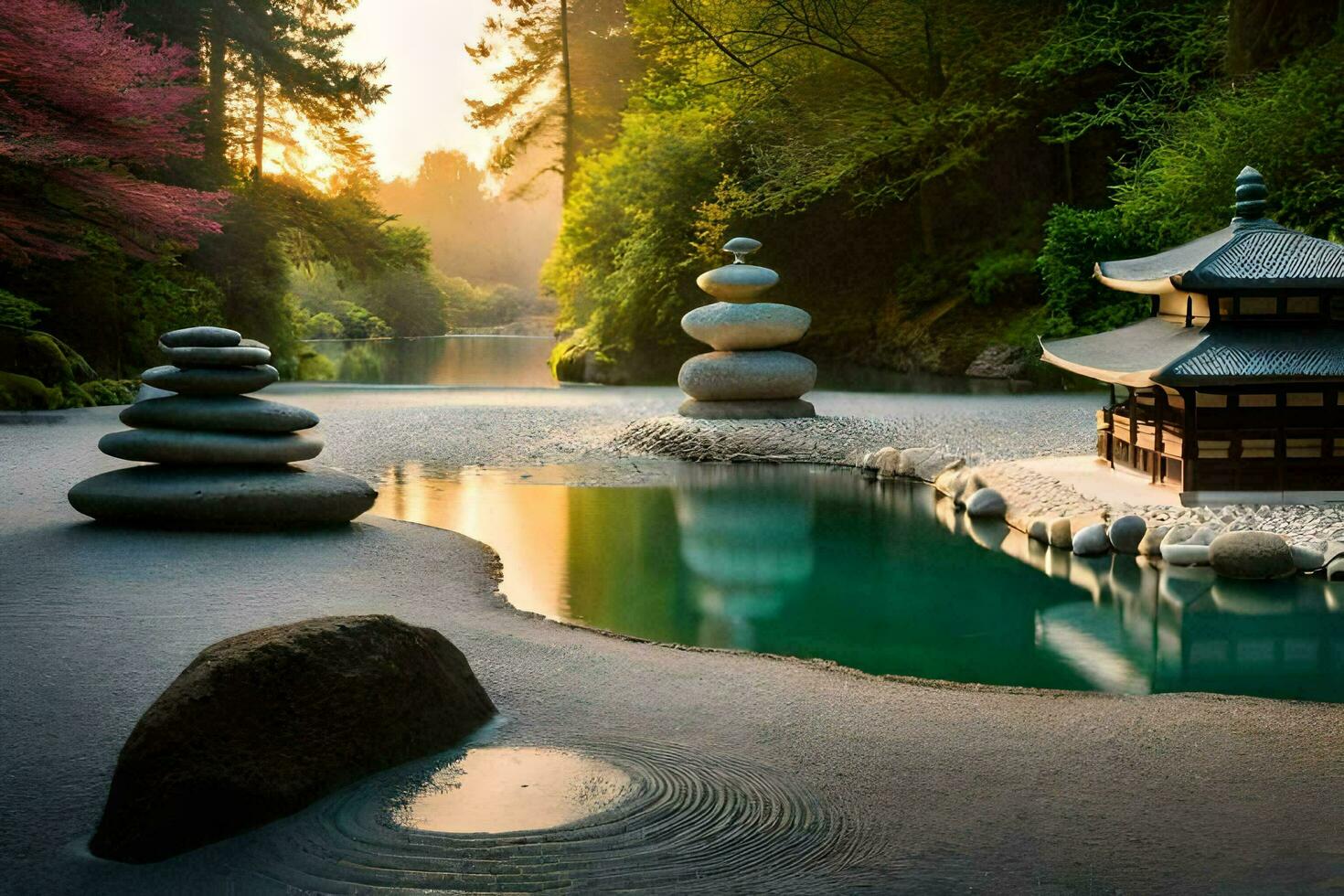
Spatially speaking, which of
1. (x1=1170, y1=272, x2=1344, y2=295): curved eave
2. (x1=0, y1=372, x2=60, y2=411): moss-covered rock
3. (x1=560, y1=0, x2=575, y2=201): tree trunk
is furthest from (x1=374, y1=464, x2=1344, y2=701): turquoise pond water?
(x1=560, y1=0, x2=575, y2=201): tree trunk

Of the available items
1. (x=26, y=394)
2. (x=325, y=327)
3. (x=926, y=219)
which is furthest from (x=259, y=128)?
(x=325, y=327)

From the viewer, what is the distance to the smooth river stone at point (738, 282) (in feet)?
47.4

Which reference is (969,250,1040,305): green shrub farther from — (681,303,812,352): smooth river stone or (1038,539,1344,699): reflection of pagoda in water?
(1038,539,1344,699): reflection of pagoda in water

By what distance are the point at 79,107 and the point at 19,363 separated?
712cm

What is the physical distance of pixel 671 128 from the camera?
22.7 metres

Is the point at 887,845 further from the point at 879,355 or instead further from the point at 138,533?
the point at 879,355

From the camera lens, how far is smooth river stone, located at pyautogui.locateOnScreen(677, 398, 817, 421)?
14055 mm

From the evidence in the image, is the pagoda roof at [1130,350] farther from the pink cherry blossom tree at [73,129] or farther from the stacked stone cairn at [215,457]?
the pink cherry blossom tree at [73,129]

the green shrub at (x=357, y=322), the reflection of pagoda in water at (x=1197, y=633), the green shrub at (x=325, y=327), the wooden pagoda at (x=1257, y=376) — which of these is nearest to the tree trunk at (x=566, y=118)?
the wooden pagoda at (x=1257, y=376)

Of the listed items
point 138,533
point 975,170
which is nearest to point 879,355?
point 975,170

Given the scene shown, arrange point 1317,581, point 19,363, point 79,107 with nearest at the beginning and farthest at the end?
1. point 1317,581
2. point 79,107
3. point 19,363

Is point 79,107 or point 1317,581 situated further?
point 79,107

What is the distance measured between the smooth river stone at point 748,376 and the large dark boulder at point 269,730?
1034cm

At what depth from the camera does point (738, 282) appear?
14414 mm
